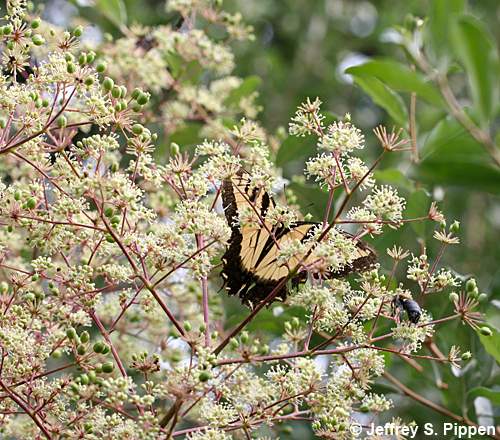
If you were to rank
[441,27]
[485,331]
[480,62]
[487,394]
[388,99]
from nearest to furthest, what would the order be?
1. [480,62]
2. [441,27]
3. [485,331]
4. [487,394]
5. [388,99]

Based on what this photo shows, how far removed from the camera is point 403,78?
154 centimetres

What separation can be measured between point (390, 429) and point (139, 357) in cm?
63

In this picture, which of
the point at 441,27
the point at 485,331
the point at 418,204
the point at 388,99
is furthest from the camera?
the point at 388,99

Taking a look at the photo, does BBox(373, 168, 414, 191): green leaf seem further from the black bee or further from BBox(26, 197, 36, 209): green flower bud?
BBox(26, 197, 36, 209): green flower bud

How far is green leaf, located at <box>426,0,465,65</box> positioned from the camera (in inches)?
52.7

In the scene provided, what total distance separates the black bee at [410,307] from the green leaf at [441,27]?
672 millimetres

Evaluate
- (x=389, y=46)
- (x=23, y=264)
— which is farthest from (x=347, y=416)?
(x=389, y=46)

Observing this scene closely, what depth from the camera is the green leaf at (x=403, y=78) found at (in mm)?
1430

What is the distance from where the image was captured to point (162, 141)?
3102 mm

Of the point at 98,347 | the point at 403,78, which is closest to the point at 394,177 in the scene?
the point at 403,78

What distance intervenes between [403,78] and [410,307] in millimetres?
571

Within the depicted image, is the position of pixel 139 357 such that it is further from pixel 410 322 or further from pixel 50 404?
pixel 410 322

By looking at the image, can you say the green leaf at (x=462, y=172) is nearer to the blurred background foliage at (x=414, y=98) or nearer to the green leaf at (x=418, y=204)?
the blurred background foliage at (x=414, y=98)

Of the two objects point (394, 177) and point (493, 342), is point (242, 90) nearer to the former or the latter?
point (394, 177)
